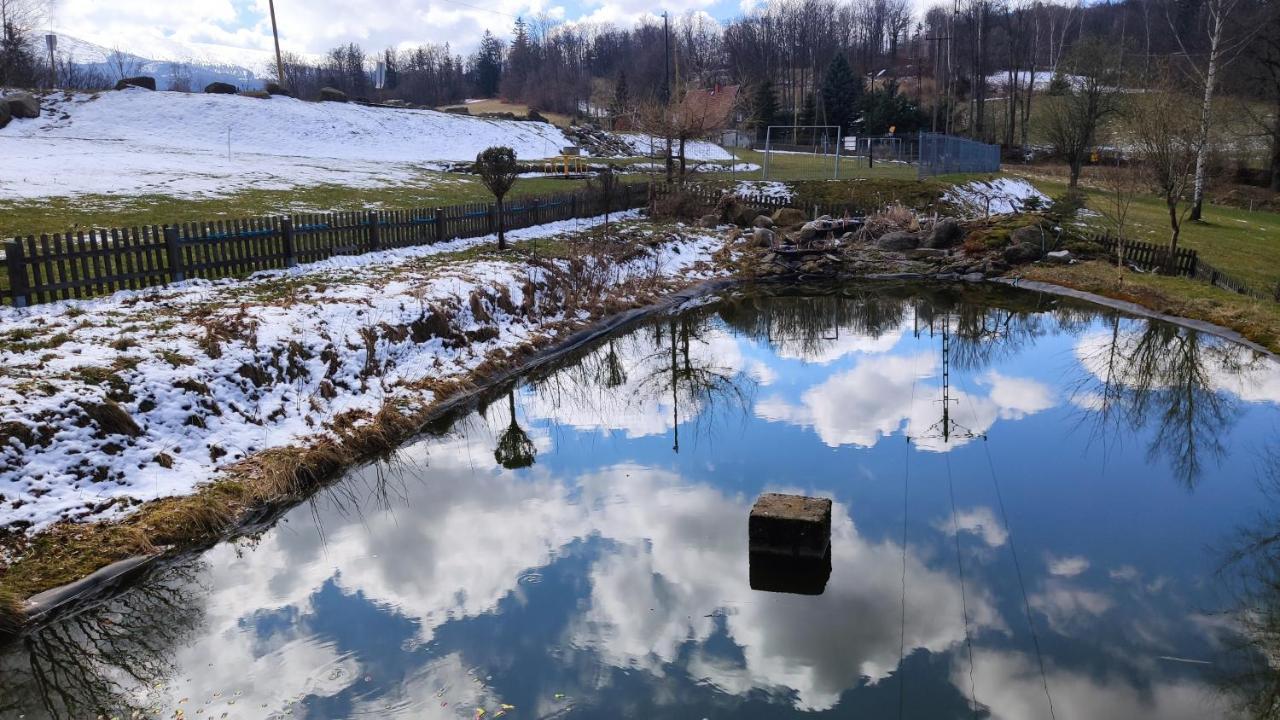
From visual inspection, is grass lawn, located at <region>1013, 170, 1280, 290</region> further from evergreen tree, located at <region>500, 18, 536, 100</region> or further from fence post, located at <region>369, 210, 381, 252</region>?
evergreen tree, located at <region>500, 18, 536, 100</region>

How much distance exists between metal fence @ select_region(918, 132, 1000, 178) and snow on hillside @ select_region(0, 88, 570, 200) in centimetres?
2321

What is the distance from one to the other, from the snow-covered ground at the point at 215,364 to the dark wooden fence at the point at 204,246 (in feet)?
1.23

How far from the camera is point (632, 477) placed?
33.2 ft

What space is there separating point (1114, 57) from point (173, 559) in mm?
58236

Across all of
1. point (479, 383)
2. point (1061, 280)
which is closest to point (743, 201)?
point (1061, 280)

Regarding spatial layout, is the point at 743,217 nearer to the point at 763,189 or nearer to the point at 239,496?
the point at 763,189

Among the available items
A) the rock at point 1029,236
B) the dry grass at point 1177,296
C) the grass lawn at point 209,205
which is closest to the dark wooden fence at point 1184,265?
the dry grass at point 1177,296

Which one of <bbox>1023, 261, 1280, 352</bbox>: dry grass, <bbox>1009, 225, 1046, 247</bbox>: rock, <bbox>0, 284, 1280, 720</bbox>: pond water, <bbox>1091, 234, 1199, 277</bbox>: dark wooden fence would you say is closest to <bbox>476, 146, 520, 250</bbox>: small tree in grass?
<bbox>0, 284, 1280, 720</bbox>: pond water

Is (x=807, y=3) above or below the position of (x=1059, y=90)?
above

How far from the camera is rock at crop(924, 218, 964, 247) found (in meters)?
27.4

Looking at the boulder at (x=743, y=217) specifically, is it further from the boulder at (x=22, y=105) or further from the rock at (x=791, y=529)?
the boulder at (x=22, y=105)

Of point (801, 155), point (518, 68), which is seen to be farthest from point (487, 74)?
point (801, 155)

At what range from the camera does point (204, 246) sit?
14.6m

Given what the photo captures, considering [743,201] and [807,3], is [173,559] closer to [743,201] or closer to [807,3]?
[743,201]
